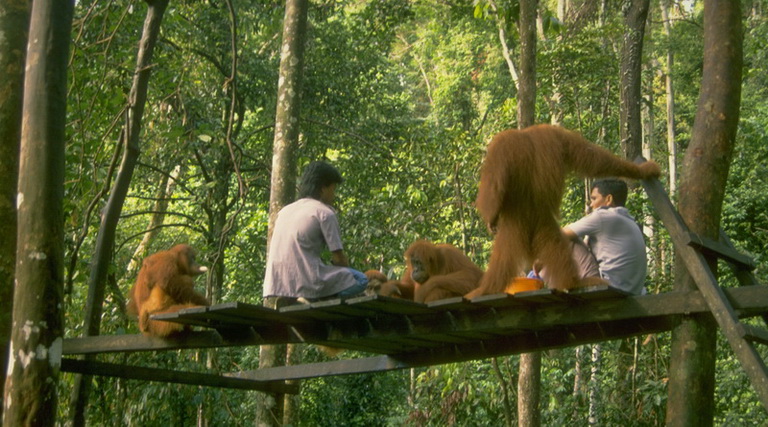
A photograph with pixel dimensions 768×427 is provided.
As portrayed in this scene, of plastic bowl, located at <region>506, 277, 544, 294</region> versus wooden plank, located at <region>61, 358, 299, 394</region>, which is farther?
wooden plank, located at <region>61, 358, 299, 394</region>

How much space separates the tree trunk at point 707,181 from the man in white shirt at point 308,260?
6.14ft

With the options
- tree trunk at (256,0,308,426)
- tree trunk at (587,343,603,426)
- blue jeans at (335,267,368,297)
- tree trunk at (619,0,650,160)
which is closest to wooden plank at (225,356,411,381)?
tree trunk at (256,0,308,426)

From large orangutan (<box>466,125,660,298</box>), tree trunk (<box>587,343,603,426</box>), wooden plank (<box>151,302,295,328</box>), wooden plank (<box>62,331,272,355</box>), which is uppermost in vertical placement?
large orangutan (<box>466,125,660,298</box>)

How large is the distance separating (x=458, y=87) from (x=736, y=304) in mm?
16168

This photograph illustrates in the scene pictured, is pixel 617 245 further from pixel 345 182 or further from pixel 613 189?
pixel 345 182

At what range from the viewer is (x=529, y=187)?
14.8 ft

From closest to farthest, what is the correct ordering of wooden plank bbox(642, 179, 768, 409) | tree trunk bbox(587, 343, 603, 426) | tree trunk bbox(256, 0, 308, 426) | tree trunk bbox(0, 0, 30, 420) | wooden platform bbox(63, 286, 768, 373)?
wooden plank bbox(642, 179, 768, 409)
wooden platform bbox(63, 286, 768, 373)
tree trunk bbox(0, 0, 30, 420)
tree trunk bbox(256, 0, 308, 426)
tree trunk bbox(587, 343, 603, 426)

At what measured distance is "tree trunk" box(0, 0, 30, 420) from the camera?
441 centimetres

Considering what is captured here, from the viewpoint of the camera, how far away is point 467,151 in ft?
30.8

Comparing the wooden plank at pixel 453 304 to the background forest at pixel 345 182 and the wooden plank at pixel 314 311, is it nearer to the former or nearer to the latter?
the wooden plank at pixel 314 311

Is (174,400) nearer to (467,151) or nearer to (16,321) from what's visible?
(16,321)

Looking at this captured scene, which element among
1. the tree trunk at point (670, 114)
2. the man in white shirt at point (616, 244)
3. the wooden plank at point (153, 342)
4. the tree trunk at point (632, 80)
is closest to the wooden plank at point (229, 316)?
the wooden plank at point (153, 342)

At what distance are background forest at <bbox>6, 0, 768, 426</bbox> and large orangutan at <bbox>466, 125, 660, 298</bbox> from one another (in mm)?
2758

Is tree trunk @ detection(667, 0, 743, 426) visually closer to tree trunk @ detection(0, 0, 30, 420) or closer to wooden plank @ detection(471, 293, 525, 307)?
wooden plank @ detection(471, 293, 525, 307)
